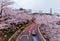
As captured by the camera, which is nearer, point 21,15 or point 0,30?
→ point 0,30

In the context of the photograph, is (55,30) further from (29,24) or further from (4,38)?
(4,38)

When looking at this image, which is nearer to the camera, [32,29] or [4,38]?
[4,38]

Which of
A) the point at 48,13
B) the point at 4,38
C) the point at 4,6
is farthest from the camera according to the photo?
the point at 48,13

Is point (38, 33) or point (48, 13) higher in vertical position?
point (48, 13)

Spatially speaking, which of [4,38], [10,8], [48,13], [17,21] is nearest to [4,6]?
[10,8]

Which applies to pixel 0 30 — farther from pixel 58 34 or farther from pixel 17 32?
pixel 58 34

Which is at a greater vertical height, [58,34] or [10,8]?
[10,8]

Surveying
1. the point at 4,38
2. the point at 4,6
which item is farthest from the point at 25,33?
the point at 4,6

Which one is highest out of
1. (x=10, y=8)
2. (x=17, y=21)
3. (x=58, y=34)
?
(x=10, y=8)

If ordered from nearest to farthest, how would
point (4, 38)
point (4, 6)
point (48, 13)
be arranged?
1. point (4, 38)
2. point (4, 6)
3. point (48, 13)
